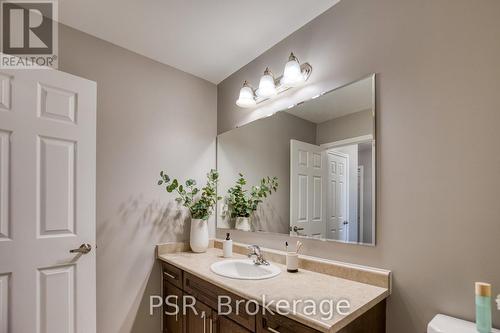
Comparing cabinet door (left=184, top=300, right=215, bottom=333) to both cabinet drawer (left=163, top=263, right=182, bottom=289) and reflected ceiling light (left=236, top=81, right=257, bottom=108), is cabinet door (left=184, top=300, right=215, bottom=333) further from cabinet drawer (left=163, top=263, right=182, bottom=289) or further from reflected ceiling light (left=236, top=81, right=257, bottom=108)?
reflected ceiling light (left=236, top=81, right=257, bottom=108)

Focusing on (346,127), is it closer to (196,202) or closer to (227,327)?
(227,327)

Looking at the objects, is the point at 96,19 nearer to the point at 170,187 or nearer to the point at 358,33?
the point at 170,187

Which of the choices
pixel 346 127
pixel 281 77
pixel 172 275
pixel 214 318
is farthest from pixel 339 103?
pixel 172 275

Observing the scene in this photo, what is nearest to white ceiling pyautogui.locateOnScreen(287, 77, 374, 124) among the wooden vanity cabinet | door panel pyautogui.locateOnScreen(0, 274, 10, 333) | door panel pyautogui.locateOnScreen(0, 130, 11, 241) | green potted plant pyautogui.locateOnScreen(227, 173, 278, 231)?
green potted plant pyautogui.locateOnScreen(227, 173, 278, 231)

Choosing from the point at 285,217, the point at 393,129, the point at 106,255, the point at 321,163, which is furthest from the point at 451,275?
the point at 106,255

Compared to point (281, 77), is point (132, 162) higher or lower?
lower

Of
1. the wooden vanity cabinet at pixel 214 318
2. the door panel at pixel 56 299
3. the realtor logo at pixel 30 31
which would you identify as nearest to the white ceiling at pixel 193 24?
the realtor logo at pixel 30 31

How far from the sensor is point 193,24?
71.6 inches

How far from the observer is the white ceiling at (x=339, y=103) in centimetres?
148

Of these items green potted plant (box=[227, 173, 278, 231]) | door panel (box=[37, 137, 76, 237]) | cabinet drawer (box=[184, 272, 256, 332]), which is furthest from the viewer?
green potted plant (box=[227, 173, 278, 231])

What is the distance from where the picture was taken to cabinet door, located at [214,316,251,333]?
135cm

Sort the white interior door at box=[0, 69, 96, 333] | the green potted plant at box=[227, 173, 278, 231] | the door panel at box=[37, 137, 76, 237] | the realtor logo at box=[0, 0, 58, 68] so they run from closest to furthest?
the white interior door at box=[0, 69, 96, 333] → the door panel at box=[37, 137, 76, 237] → the realtor logo at box=[0, 0, 58, 68] → the green potted plant at box=[227, 173, 278, 231]

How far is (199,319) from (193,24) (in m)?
1.91

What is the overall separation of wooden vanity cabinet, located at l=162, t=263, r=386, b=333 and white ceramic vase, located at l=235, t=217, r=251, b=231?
23.6 inches
